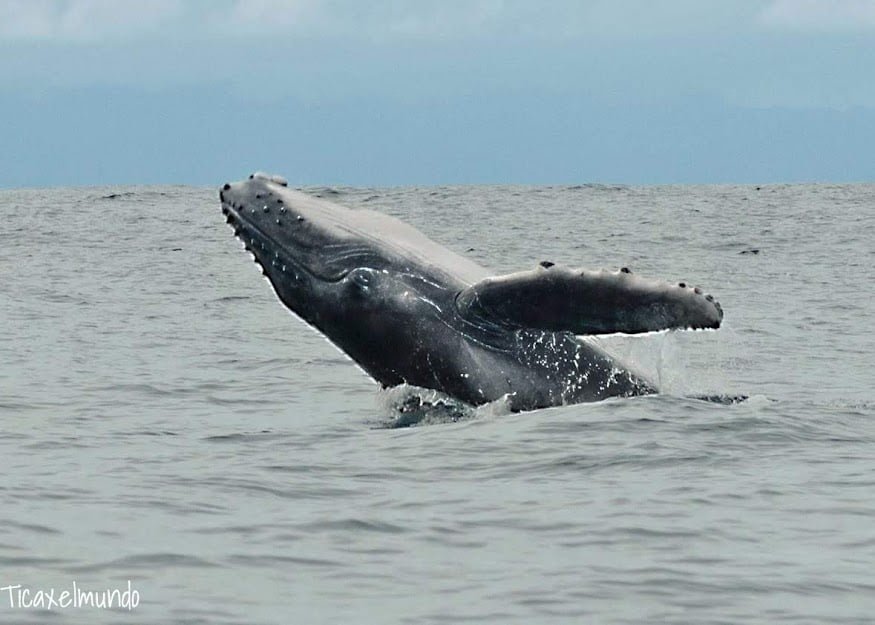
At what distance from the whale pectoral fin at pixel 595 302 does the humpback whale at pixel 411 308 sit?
0.08 ft

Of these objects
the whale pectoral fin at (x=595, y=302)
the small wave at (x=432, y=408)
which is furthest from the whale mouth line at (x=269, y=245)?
the whale pectoral fin at (x=595, y=302)

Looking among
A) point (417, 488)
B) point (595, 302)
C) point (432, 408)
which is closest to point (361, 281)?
point (432, 408)

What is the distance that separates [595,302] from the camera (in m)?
11.3

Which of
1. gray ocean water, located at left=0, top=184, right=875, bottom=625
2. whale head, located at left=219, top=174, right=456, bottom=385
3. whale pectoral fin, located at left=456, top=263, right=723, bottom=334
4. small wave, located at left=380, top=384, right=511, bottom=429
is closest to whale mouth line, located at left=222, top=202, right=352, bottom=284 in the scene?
whale head, located at left=219, top=174, right=456, bottom=385

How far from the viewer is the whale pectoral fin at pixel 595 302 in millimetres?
11055

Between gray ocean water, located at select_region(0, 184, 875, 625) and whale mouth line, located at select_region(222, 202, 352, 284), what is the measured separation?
3.94ft

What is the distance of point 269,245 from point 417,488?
3354 mm

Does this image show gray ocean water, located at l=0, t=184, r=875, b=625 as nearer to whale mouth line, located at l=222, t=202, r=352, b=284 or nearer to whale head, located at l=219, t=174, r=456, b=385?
whale head, located at l=219, t=174, r=456, b=385

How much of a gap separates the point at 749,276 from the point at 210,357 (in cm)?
1869

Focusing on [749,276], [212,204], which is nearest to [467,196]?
[212,204]

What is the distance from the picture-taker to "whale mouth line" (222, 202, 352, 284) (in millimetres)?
13062

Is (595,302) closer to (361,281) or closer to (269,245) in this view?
(361,281)

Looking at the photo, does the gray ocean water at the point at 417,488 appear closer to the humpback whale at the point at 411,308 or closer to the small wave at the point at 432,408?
the small wave at the point at 432,408

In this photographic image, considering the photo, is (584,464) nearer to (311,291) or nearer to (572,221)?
(311,291)
